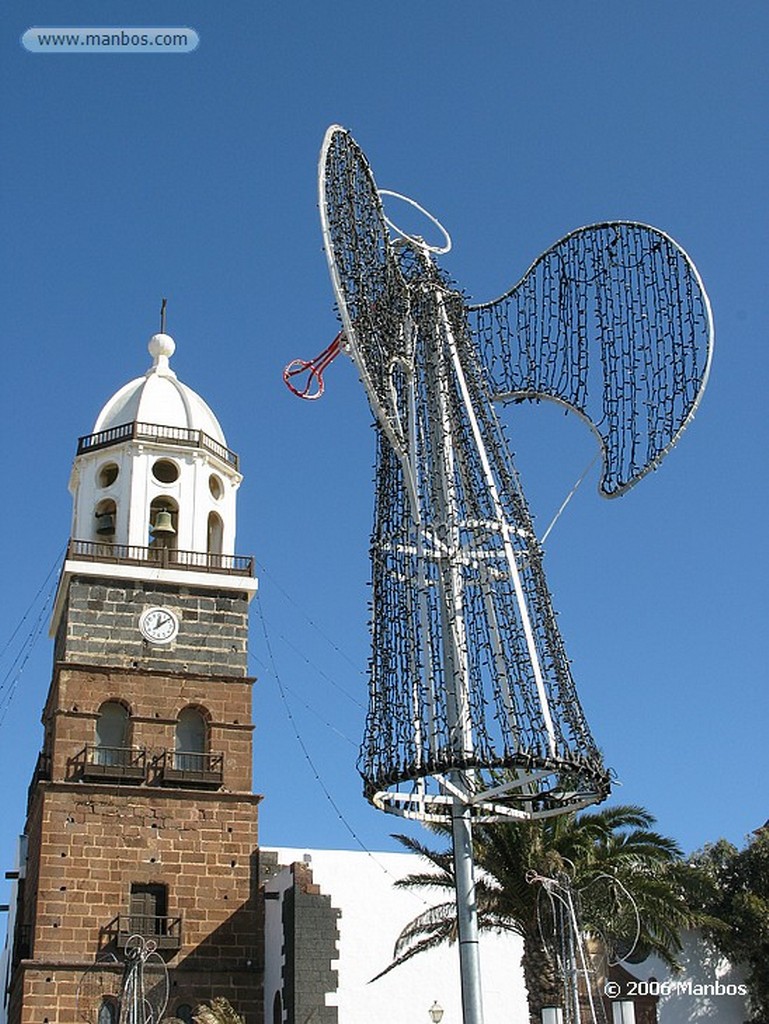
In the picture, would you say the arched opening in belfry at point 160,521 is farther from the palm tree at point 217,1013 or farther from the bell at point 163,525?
the palm tree at point 217,1013

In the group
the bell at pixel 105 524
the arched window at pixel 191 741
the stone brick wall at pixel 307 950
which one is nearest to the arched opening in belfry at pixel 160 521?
the bell at pixel 105 524

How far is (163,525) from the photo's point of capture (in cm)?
3762

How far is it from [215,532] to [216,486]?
1.32m

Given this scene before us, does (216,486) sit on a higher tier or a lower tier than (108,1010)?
higher

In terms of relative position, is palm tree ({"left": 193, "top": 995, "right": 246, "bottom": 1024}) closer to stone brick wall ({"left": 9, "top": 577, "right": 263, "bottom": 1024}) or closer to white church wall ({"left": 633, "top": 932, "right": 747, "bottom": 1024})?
stone brick wall ({"left": 9, "top": 577, "right": 263, "bottom": 1024})

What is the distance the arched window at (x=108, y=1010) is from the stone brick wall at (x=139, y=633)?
810 centimetres

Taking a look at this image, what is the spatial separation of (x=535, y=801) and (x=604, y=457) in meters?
5.52

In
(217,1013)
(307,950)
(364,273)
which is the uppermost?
(364,273)

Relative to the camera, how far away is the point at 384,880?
33.9 meters

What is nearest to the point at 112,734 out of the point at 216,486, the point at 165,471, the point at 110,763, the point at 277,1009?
the point at 110,763

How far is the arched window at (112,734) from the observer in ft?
116

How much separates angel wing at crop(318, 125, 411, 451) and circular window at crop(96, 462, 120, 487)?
57.8 feet

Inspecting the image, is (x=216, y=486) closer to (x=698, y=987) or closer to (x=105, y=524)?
(x=105, y=524)

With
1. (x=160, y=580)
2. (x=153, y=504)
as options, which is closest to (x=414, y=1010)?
(x=160, y=580)
